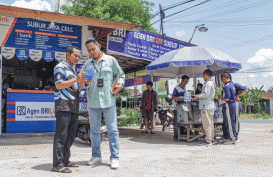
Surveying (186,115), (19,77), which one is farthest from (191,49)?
(19,77)

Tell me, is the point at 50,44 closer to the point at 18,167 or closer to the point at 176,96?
the point at 176,96

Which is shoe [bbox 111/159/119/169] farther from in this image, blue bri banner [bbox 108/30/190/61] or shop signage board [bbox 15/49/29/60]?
blue bri banner [bbox 108/30/190/61]

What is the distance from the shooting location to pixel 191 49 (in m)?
7.14

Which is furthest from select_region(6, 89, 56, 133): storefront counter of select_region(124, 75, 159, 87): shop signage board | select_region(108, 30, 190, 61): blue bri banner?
select_region(124, 75, 159, 87): shop signage board

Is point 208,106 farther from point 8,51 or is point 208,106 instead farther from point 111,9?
point 111,9

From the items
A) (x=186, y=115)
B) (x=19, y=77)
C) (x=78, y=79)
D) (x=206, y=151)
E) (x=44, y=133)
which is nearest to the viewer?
(x=78, y=79)

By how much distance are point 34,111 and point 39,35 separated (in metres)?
2.47

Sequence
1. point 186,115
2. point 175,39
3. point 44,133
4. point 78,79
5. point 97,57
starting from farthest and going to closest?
point 175,39 → point 44,133 → point 186,115 → point 97,57 → point 78,79

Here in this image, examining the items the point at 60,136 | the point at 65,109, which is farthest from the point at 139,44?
the point at 60,136

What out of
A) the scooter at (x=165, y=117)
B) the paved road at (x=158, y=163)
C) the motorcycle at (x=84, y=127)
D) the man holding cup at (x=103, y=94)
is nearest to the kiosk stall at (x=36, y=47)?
the motorcycle at (x=84, y=127)

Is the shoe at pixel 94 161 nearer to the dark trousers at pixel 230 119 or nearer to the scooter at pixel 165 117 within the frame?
the dark trousers at pixel 230 119

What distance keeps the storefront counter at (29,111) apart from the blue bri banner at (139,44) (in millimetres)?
2757

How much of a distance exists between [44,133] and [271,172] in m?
6.68

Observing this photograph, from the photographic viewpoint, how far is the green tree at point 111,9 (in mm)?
23672
